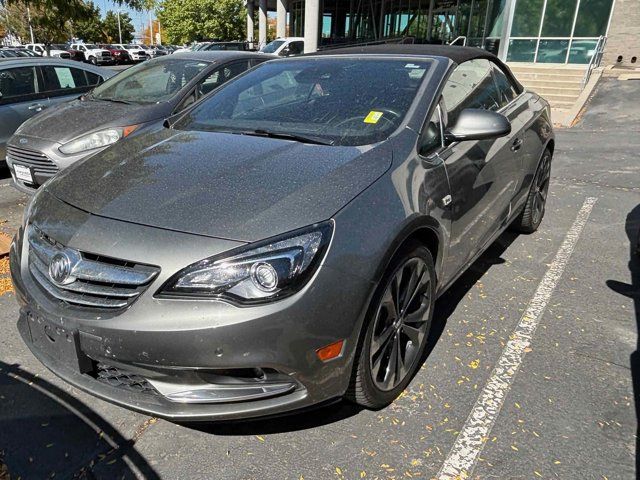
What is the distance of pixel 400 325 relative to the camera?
2.45 metres

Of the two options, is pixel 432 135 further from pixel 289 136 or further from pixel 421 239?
pixel 289 136

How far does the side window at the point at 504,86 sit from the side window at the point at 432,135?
1374mm

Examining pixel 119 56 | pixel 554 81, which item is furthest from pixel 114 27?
pixel 554 81

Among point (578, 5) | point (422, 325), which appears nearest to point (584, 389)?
point (422, 325)

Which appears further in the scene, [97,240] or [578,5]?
[578,5]

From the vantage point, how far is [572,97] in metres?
14.4

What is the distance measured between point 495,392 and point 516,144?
1913 mm

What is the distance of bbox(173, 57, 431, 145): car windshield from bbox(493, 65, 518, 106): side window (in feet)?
3.81

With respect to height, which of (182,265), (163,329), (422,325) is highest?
(182,265)

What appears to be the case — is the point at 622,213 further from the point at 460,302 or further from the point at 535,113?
the point at 460,302

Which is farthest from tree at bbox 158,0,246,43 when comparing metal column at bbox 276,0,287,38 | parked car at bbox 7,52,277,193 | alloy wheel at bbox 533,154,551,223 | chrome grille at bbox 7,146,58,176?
alloy wheel at bbox 533,154,551,223

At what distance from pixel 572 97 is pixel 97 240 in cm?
1522

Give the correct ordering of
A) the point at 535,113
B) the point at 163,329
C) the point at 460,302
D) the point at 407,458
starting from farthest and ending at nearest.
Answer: the point at 535,113, the point at 460,302, the point at 407,458, the point at 163,329

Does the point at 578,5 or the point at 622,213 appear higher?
the point at 578,5
